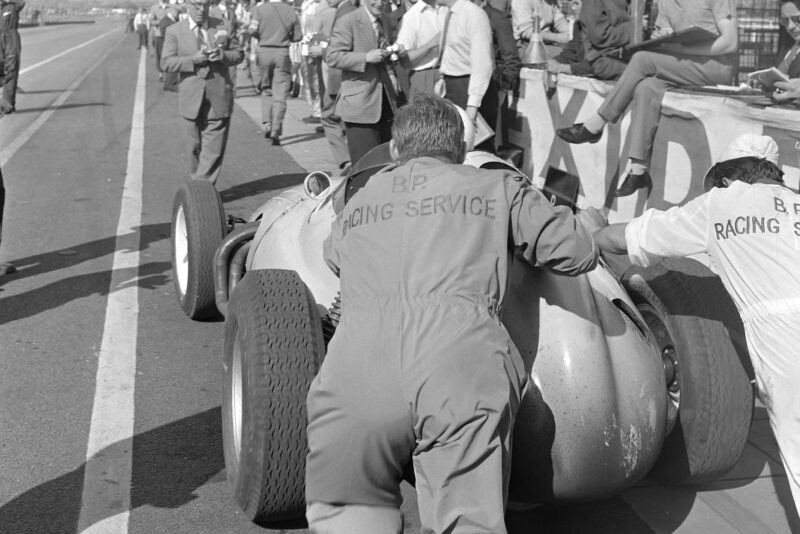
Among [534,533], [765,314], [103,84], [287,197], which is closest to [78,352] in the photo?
[287,197]

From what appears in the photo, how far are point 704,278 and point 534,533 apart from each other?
1237 mm

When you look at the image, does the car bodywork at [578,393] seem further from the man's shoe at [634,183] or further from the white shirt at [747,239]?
the man's shoe at [634,183]

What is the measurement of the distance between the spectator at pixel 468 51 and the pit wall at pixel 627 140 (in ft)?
3.09

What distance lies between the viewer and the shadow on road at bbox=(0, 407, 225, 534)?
3947 mm

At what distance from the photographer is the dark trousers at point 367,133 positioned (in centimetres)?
855

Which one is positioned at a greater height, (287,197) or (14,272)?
(287,197)

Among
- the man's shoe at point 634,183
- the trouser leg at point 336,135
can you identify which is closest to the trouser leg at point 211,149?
the trouser leg at point 336,135

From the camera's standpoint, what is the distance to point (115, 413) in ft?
16.4

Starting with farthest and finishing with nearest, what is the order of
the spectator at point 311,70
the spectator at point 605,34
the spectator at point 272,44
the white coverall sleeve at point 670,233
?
the spectator at point 311,70 → the spectator at point 272,44 → the spectator at point 605,34 → the white coverall sleeve at point 670,233

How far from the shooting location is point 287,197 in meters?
5.81

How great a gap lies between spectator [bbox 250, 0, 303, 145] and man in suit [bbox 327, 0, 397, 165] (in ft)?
19.4

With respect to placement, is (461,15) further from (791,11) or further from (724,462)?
(724,462)

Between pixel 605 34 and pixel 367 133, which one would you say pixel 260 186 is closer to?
pixel 367 133

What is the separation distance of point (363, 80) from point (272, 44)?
6835mm
